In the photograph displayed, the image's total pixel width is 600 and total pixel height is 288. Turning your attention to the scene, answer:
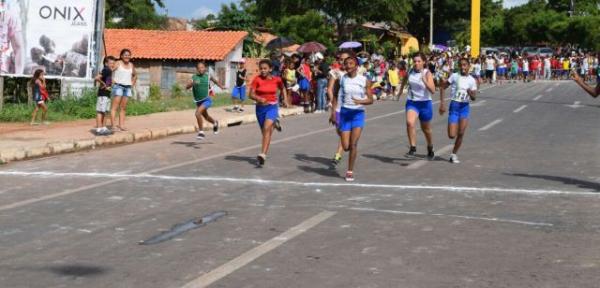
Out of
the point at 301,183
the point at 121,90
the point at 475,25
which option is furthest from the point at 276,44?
the point at 301,183

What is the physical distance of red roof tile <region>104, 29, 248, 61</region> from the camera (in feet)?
139

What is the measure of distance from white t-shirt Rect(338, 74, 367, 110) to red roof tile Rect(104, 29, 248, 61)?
31.0 meters

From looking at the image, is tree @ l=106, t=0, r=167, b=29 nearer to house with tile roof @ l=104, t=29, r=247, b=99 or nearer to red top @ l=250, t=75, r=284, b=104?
house with tile roof @ l=104, t=29, r=247, b=99

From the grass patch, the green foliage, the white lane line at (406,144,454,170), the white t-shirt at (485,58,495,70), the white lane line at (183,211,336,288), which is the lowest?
the white lane line at (183,211,336,288)

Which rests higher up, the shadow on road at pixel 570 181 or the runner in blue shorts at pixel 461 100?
the runner in blue shorts at pixel 461 100

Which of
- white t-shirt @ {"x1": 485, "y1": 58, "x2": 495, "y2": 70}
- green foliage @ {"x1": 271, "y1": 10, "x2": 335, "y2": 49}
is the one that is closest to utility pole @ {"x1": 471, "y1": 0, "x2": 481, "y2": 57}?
white t-shirt @ {"x1": 485, "y1": 58, "x2": 495, "y2": 70}

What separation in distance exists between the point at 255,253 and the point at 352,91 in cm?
474

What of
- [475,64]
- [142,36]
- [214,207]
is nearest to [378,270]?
[214,207]

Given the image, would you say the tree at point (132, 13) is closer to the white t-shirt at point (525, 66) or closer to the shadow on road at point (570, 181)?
the white t-shirt at point (525, 66)

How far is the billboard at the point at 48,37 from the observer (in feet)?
67.1

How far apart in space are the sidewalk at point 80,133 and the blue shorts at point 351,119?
5502 mm

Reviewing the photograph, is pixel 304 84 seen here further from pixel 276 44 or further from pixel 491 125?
pixel 276 44

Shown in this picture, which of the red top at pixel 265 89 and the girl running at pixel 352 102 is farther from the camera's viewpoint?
the red top at pixel 265 89

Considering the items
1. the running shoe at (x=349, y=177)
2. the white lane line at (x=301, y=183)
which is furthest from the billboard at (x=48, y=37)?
the running shoe at (x=349, y=177)
